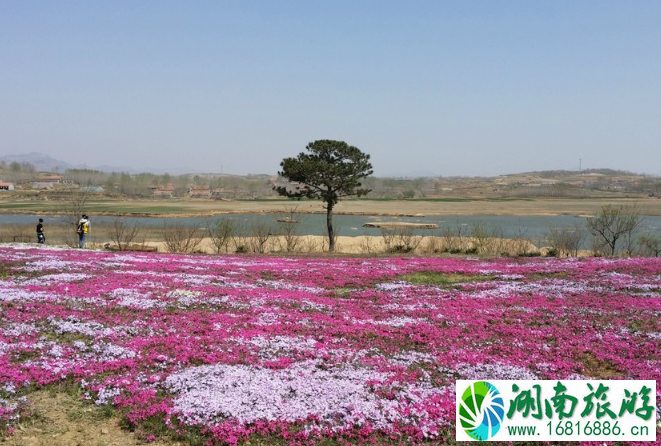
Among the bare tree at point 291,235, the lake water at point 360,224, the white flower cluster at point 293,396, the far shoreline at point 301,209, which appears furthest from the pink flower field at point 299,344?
the far shoreline at point 301,209

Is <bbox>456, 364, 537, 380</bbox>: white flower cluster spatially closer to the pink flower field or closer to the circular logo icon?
the pink flower field

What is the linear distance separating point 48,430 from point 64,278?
10.7 metres

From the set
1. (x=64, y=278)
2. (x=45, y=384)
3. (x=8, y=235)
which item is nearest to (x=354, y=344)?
(x=45, y=384)

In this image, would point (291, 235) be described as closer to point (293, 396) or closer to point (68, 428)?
point (293, 396)

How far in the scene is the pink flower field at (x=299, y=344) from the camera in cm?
688

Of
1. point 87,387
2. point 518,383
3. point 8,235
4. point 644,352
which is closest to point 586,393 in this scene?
point 518,383

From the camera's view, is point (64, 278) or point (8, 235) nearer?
point (64, 278)

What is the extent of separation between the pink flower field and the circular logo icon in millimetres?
241

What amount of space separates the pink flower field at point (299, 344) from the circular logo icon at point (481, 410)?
0.24m

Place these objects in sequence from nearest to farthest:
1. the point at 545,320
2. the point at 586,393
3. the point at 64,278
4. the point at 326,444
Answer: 1. the point at 326,444
2. the point at 586,393
3. the point at 545,320
4. the point at 64,278

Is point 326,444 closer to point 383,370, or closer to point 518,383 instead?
point 383,370

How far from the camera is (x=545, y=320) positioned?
40.2 feet

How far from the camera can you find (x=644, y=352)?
31.3ft

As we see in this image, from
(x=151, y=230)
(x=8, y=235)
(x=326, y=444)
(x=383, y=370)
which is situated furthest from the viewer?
(x=151, y=230)
